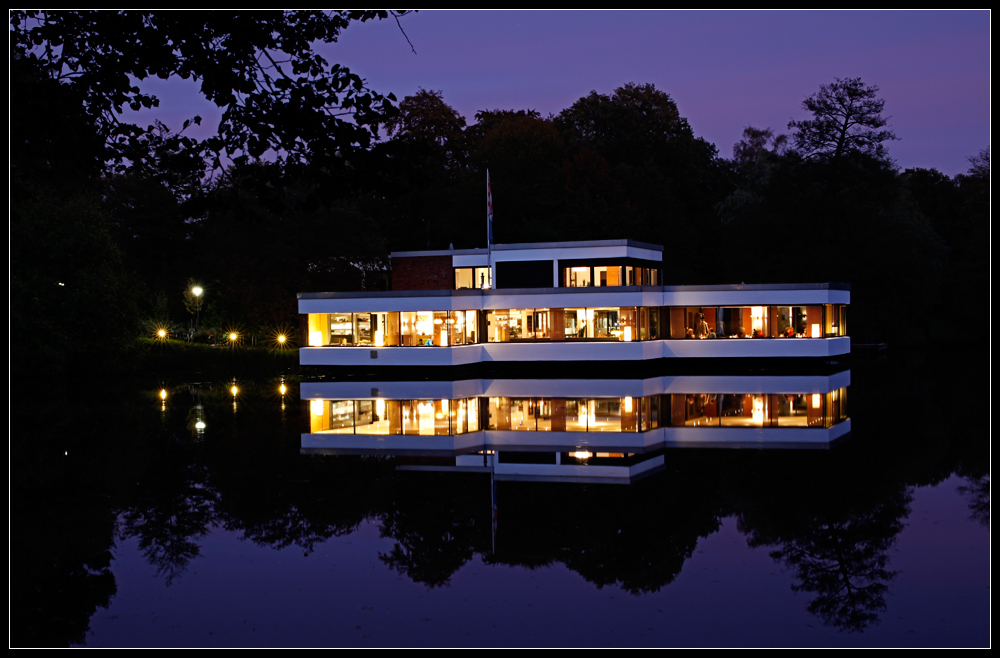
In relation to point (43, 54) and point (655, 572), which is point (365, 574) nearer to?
point (655, 572)

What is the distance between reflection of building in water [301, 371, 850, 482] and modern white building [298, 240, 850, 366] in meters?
5.26

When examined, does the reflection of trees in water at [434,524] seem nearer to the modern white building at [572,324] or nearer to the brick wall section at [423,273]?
the modern white building at [572,324]

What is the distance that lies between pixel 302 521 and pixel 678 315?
24.6 m

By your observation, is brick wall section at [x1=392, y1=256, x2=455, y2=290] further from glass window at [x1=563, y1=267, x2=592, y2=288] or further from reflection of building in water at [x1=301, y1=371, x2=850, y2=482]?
Answer: reflection of building in water at [x1=301, y1=371, x2=850, y2=482]

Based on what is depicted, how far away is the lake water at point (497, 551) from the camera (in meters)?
6.55

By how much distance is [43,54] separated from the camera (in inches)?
345

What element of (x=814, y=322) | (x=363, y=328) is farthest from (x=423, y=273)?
(x=814, y=322)

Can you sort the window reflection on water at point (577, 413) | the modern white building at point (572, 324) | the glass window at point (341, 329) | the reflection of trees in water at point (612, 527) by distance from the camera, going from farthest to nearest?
the glass window at point (341, 329) → the modern white building at point (572, 324) → the window reflection on water at point (577, 413) → the reflection of trees in water at point (612, 527)

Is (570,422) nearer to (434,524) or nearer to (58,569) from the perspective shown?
(434,524)

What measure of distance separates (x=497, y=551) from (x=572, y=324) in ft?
76.8

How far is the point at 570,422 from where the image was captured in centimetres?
1692

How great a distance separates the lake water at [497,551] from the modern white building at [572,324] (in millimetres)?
16053

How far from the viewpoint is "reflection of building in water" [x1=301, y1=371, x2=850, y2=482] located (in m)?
13.4

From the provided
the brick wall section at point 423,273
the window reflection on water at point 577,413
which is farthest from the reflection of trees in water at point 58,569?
the brick wall section at point 423,273
